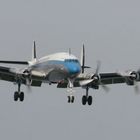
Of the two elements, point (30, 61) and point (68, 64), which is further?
point (30, 61)

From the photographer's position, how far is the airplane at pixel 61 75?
112 meters

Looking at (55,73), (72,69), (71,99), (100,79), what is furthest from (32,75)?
(100,79)

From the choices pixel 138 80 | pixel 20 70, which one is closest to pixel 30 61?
pixel 20 70

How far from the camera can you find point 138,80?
117m

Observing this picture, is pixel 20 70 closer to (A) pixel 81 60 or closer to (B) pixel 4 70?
(B) pixel 4 70

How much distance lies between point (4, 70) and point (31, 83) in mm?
3505

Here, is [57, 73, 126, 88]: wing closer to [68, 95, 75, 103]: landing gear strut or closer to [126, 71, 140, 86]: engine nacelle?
[126, 71, 140, 86]: engine nacelle

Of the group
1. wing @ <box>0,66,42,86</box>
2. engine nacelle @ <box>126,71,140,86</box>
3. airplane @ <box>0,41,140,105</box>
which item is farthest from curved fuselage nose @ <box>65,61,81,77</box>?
engine nacelle @ <box>126,71,140,86</box>

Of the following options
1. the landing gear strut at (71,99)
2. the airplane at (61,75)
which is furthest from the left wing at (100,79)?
the landing gear strut at (71,99)

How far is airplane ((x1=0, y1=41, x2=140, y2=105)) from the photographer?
367 ft

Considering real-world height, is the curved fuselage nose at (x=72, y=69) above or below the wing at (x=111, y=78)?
above

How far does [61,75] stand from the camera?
111875 millimetres

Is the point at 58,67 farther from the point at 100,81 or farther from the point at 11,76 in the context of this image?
the point at 11,76

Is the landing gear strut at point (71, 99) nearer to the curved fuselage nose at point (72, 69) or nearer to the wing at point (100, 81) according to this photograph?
the curved fuselage nose at point (72, 69)
